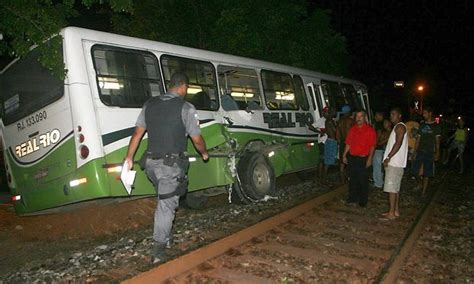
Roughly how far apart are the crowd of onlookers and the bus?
155cm

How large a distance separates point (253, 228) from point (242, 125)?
253 centimetres

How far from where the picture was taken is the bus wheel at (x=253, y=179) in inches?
292

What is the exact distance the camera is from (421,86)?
34.8 m

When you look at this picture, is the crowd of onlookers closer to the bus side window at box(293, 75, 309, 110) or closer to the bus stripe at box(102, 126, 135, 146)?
the bus side window at box(293, 75, 309, 110)

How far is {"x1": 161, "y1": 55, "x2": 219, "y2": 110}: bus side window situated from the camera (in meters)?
6.47

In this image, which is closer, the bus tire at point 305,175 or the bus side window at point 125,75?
the bus side window at point 125,75

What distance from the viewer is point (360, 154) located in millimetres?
7527

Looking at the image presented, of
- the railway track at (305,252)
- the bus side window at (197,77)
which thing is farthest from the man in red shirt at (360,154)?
the bus side window at (197,77)

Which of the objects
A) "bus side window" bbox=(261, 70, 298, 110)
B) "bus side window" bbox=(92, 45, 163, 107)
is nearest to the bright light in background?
"bus side window" bbox=(92, 45, 163, 107)

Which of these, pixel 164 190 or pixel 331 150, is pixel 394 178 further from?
pixel 164 190

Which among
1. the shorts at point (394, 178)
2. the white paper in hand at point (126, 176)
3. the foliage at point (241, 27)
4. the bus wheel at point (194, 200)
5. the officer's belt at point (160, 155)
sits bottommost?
the bus wheel at point (194, 200)

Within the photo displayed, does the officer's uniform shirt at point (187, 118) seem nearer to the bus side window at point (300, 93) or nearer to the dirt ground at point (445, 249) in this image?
the dirt ground at point (445, 249)

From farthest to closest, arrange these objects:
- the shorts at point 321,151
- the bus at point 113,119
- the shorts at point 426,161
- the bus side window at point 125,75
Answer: the shorts at point 321,151
the shorts at point 426,161
the bus side window at point 125,75
the bus at point 113,119

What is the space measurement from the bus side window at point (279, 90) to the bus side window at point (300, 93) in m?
0.18
